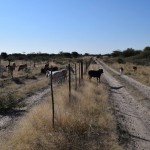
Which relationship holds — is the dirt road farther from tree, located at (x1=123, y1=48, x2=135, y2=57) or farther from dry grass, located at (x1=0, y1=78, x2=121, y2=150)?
tree, located at (x1=123, y1=48, x2=135, y2=57)

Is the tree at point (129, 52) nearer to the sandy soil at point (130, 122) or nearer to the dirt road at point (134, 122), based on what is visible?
the dirt road at point (134, 122)

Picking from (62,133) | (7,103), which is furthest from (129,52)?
(62,133)

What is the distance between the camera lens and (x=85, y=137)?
12.1m

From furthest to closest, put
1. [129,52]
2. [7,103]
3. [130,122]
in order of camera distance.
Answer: [129,52]
[7,103]
[130,122]

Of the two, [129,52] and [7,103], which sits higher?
[7,103]


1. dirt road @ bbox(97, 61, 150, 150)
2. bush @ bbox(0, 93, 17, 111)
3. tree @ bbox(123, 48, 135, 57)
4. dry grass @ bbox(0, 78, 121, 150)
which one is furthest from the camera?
tree @ bbox(123, 48, 135, 57)

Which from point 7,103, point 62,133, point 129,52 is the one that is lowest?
point 129,52

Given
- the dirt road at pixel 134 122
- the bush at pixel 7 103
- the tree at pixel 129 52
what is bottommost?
the tree at pixel 129 52

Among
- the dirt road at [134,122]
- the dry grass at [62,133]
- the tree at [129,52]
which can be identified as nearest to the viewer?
the dry grass at [62,133]

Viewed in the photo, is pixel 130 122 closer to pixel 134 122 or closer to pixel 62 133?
pixel 134 122

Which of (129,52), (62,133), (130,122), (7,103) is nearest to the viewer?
(62,133)

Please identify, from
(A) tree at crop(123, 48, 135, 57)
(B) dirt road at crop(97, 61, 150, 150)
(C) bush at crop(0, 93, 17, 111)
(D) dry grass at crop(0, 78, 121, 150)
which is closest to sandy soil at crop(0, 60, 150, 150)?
(B) dirt road at crop(97, 61, 150, 150)

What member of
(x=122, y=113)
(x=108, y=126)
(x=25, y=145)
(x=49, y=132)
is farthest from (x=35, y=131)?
(x=122, y=113)

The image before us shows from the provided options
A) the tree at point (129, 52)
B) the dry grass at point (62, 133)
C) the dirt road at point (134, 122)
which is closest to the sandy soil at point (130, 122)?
the dirt road at point (134, 122)
